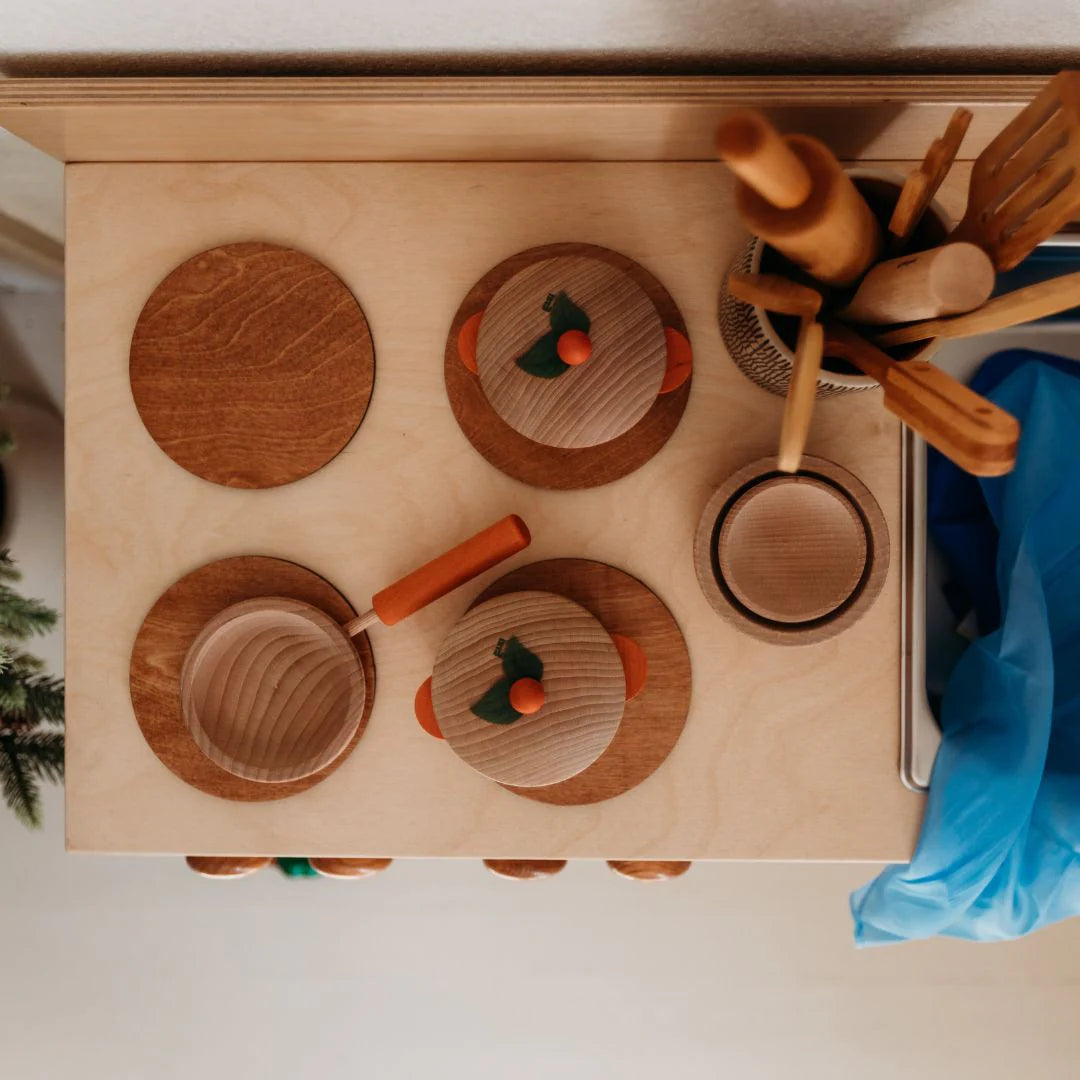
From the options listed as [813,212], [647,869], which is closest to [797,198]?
[813,212]

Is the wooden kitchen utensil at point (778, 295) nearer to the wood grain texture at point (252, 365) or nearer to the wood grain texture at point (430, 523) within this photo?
the wood grain texture at point (430, 523)

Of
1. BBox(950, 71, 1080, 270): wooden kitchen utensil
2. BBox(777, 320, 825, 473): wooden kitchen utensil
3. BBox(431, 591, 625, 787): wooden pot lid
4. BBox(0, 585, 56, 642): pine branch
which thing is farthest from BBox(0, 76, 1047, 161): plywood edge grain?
BBox(0, 585, 56, 642): pine branch

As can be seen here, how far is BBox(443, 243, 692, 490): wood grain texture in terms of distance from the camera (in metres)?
0.64

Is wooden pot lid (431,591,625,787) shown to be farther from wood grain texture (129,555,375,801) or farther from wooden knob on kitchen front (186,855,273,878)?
wooden knob on kitchen front (186,855,273,878)

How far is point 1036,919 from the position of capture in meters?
0.70

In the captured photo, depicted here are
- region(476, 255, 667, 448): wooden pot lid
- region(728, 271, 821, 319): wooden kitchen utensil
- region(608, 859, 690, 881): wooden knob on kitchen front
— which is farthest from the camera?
region(608, 859, 690, 881): wooden knob on kitchen front

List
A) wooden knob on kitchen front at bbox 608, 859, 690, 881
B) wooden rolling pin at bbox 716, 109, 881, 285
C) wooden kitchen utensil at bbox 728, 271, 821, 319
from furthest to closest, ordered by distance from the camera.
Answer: wooden knob on kitchen front at bbox 608, 859, 690, 881, wooden kitchen utensil at bbox 728, 271, 821, 319, wooden rolling pin at bbox 716, 109, 881, 285

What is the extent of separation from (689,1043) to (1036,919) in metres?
0.74

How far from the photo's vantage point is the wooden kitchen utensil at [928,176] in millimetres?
448

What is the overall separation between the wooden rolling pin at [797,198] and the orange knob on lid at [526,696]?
11.6 inches

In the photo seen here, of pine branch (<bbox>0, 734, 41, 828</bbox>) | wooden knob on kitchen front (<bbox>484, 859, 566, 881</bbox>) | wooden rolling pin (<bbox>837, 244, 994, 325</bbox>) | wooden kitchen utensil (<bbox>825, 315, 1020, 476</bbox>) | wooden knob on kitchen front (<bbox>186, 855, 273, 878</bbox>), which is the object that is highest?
wooden rolling pin (<bbox>837, 244, 994, 325</bbox>)

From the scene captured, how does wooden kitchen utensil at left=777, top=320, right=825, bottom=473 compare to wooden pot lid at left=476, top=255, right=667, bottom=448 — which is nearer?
wooden kitchen utensil at left=777, top=320, right=825, bottom=473

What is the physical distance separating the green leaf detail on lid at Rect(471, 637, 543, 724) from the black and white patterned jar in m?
0.25

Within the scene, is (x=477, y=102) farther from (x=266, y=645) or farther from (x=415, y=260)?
(x=266, y=645)
